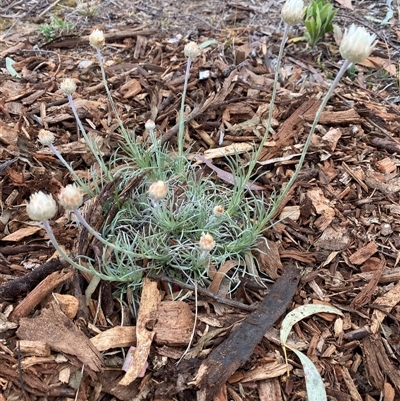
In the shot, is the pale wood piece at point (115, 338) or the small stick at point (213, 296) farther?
the small stick at point (213, 296)

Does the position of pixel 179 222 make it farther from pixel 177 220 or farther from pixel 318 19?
pixel 318 19

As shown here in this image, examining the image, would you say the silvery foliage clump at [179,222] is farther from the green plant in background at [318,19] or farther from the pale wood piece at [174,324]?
the green plant in background at [318,19]

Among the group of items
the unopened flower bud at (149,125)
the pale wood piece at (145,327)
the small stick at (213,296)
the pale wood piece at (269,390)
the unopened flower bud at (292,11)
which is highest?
the unopened flower bud at (292,11)

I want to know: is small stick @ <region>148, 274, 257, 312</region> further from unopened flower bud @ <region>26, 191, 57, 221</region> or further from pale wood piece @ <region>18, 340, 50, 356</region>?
unopened flower bud @ <region>26, 191, 57, 221</region>

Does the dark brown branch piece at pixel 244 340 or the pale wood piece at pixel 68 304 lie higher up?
the dark brown branch piece at pixel 244 340

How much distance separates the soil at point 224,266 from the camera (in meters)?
1.56

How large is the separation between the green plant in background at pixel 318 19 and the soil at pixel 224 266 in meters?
0.12

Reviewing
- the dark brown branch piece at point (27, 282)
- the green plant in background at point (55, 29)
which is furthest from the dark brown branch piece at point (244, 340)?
the green plant in background at point (55, 29)

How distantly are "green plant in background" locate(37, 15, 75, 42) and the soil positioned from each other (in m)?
0.02

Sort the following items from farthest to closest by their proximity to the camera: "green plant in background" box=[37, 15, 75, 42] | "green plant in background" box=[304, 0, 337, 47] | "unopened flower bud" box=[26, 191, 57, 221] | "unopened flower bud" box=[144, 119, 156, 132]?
"green plant in background" box=[37, 15, 75, 42]
"green plant in background" box=[304, 0, 337, 47]
"unopened flower bud" box=[144, 119, 156, 132]
"unopened flower bud" box=[26, 191, 57, 221]

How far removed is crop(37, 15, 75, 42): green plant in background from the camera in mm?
3045

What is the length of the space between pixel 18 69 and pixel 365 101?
1896mm

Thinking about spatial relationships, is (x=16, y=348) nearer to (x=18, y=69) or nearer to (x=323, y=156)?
(x=323, y=156)

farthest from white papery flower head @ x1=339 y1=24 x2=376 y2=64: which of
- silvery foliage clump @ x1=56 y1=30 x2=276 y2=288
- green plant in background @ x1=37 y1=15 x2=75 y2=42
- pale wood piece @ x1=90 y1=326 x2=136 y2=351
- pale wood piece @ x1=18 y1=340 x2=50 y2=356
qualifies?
green plant in background @ x1=37 y1=15 x2=75 y2=42
